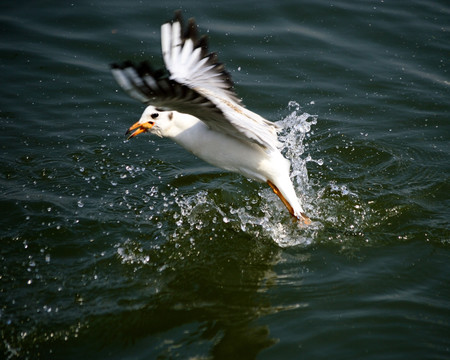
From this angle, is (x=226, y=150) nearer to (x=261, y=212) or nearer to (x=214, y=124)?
(x=214, y=124)

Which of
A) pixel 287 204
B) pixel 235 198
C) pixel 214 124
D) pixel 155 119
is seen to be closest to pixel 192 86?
pixel 214 124

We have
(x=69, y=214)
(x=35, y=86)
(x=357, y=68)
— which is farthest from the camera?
(x=357, y=68)

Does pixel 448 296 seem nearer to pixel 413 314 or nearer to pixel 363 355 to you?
pixel 413 314

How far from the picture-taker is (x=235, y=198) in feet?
19.1

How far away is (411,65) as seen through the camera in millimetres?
8188

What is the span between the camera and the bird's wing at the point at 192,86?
3695mm

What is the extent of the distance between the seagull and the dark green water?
1.84 feet

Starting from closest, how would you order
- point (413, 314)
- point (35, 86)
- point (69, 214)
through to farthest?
point (413, 314) < point (69, 214) < point (35, 86)

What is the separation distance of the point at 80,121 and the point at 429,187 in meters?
4.11

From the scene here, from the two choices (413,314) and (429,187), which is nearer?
(413,314)

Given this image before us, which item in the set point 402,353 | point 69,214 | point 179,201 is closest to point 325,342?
point 402,353

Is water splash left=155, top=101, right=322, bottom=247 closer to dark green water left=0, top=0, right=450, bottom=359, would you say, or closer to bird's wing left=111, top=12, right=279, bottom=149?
dark green water left=0, top=0, right=450, bottom=359

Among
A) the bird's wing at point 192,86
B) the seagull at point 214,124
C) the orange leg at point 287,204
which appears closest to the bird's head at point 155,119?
the seagull at point 214,124

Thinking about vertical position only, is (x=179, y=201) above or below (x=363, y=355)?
above
